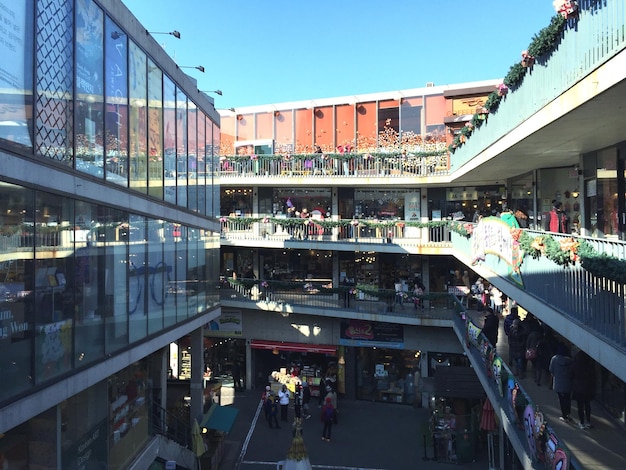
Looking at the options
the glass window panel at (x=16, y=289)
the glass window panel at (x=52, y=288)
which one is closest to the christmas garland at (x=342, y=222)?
the glass window panel at (x=52, y=288)

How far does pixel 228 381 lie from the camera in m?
26.1

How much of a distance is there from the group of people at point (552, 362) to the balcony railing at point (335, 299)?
26.4ft

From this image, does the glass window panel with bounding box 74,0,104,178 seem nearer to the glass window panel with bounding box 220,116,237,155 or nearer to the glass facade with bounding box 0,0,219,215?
the glass facade with bounding box 0,0,219,215

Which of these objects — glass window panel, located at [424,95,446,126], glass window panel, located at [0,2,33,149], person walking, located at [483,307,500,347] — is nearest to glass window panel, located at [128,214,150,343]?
glass window panel, located at [0,2,33,149]

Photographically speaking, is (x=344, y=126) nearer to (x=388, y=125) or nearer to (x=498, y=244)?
(x=388, y=125)

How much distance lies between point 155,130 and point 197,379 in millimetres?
9374

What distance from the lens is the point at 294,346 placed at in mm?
25234

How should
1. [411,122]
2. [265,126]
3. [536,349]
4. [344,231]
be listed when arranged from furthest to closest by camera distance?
[265,126]
[411,122]
[344,231]
[536,349]

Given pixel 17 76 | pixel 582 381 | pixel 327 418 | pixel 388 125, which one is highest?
pixel 388 125

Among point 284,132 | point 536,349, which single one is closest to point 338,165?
point 284,132

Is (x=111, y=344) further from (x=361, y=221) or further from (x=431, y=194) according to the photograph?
(x=431, y=194)

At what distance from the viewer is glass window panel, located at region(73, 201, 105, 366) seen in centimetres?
891

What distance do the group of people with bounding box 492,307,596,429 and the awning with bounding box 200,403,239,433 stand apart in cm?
902

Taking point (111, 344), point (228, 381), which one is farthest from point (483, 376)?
point (228, 381)
